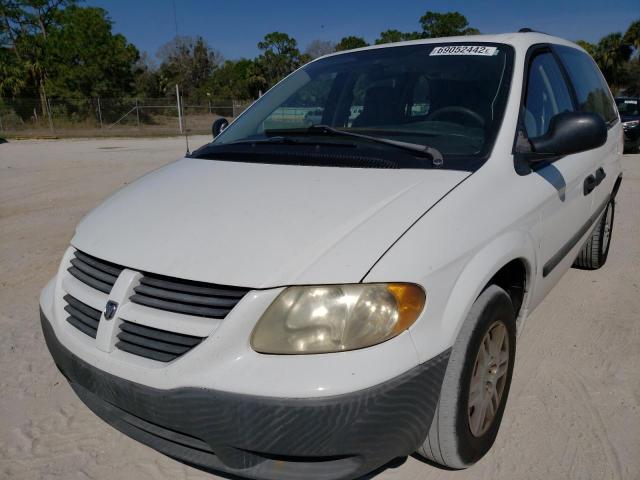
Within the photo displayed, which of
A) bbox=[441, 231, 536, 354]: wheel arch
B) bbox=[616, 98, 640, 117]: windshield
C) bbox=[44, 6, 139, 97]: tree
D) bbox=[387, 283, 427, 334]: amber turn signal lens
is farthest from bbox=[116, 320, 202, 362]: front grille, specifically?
bbox=[44, 6, 139, 97]: tree

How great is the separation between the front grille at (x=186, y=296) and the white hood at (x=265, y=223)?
34 mm

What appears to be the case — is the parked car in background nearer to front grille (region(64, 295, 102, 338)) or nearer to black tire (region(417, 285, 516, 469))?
black tire (region(417, 285, 516, 469))

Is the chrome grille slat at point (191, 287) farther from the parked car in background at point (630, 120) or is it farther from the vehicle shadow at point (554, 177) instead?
the parked car in background at point (630, 120)

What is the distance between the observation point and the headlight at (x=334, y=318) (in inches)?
60.6

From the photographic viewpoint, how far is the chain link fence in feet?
89.6

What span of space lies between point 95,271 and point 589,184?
8.74 ft

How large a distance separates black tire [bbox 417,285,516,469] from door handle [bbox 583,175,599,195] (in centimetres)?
131

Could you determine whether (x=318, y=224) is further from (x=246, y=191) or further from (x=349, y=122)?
(x=349, y=122)

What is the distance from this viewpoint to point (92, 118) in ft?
94.7

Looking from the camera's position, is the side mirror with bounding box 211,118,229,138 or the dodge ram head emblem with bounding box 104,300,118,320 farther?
the side mirror with bounding box 211,118,229,138

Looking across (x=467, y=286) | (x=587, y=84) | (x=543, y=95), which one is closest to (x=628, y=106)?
(x=587, y=84)

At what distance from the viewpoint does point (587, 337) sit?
125 inches

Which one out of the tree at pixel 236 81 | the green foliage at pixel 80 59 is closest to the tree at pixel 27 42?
the green foliage at pixel 80 59

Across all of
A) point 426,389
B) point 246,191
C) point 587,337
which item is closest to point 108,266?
point 246,191
